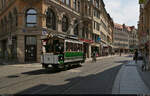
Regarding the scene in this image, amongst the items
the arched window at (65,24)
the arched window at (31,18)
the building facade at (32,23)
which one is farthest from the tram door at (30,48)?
the arched window at (65,24)

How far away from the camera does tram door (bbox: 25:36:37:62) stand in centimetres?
2938

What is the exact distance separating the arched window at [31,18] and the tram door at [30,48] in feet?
6.66

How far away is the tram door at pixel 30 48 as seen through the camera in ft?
96.4

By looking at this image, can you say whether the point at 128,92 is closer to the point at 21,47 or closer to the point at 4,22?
the point at 21,47

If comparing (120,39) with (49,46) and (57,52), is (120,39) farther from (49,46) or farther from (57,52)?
(57,52)

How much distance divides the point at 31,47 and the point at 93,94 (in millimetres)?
22841

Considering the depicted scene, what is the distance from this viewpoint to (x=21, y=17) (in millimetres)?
29359

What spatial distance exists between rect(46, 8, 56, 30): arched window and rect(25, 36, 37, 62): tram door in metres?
3.56

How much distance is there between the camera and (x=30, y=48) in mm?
29578

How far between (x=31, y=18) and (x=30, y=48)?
15.3 ft

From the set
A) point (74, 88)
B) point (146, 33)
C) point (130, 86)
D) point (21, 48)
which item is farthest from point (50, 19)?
point (130, 86)

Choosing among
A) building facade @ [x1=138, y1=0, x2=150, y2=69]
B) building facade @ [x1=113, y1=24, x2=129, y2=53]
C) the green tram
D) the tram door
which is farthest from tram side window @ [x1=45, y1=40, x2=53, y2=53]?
building facade @ [x1=113, y1=24, x2=129, y2=53]

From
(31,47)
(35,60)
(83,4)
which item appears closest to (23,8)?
(31,47)

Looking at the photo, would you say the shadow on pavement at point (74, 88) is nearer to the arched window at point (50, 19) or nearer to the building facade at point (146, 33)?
the building facade at point (146, 33)
